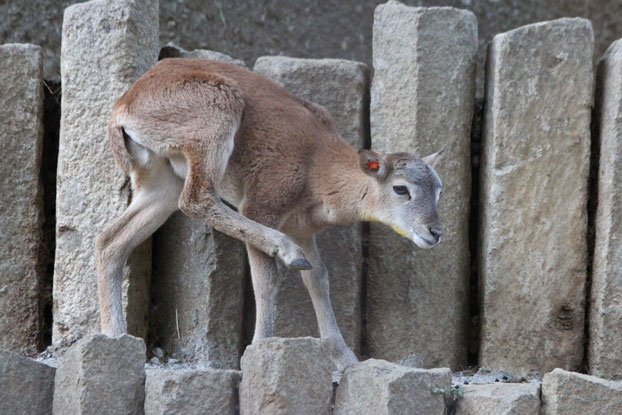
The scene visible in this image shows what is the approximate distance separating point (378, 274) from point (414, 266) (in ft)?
0.94

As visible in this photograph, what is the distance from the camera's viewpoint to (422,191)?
23.6 feet

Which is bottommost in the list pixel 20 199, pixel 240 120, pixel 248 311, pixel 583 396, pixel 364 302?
pixel 583 396

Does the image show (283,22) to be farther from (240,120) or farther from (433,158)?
(433,158)

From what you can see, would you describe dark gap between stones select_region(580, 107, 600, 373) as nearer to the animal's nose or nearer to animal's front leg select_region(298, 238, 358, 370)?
the animal's nose

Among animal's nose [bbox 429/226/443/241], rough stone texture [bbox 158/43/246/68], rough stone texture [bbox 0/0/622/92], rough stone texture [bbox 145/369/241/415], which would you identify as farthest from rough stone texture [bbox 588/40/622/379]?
rough stone texture [bbox 0/0/622/92]

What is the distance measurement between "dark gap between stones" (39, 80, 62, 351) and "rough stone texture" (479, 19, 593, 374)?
3334 millimetres

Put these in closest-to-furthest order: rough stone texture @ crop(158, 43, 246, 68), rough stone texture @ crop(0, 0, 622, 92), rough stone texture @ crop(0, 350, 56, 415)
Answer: rough stone texture @ crop(0, 350, 56, 415) → rough stone texture @ crop(158, 43, 246, 68) → rough stone texture @ crop(0, 0, 622, 92)

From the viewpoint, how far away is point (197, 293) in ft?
24.5

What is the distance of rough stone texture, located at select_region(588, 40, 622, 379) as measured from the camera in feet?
23.0

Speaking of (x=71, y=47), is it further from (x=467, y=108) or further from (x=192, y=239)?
(x=467, y=108)

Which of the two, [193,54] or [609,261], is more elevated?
[193,54]

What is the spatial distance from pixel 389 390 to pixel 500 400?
68 cm

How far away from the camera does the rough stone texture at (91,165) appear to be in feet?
24.2

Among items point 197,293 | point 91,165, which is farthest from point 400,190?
point 91,165
